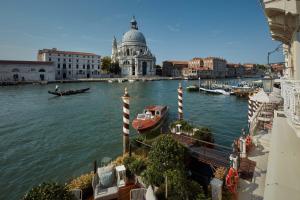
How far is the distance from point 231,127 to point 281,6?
1261 cm

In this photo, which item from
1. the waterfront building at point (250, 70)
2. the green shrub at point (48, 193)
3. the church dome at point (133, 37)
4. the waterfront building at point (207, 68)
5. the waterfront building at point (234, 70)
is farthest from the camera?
the waterfront building at point (250, 70)

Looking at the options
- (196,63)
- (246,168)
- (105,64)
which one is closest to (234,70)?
(196,63)

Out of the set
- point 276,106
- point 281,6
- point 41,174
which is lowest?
point 41,174

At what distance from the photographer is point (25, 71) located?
2621 inches

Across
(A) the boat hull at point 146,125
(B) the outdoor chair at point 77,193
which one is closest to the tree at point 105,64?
(A) the boat hull at point 146,125

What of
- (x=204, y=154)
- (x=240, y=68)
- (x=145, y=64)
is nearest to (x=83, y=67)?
(x=145, y=64)

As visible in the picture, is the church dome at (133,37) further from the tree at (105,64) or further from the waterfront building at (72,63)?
the waterfront building at (72,63)

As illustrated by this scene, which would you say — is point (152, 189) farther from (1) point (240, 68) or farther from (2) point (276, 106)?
(1) point (240, 68)

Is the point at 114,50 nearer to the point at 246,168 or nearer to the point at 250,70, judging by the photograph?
the point at 250,70

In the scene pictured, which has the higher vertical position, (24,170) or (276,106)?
(276,106)

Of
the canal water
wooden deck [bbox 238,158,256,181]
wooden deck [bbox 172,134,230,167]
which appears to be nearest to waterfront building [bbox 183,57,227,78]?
the canal water

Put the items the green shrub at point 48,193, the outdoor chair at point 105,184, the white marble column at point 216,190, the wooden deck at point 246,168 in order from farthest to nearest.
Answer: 1. the wooden deck at point 246,168
2. the outdoor chair at point 105,184
3. the white marble column at point 216,190
4. the green shrub at point 48,193

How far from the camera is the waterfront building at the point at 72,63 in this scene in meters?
77.8

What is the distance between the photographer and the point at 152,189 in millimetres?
4945
